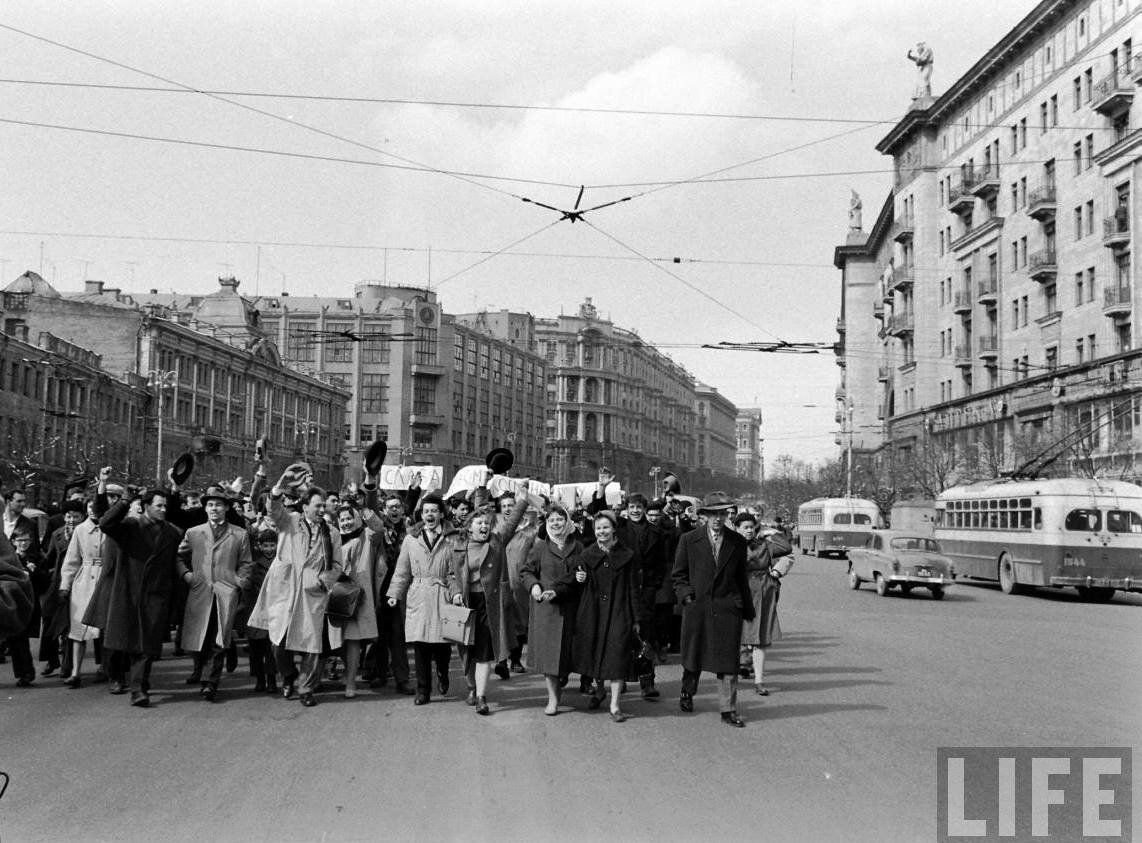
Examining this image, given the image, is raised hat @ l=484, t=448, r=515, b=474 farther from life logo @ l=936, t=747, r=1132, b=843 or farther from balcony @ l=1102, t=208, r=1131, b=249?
balcony @ l=1102, t=208, r=1131, b=249

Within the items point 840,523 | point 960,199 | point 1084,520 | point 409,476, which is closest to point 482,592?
point 1084,520

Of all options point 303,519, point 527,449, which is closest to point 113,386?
point 303,519

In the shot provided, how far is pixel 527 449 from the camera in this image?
5113 inches

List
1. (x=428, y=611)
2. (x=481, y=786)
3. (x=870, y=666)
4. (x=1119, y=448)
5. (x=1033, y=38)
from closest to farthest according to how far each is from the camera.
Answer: (x=481, y=786)
(x=428, y=611)
(x=870, y=666)
(x=1119, y=448)
(x=1033, y=38)

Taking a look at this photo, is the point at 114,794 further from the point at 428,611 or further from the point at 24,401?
the point at 24,401

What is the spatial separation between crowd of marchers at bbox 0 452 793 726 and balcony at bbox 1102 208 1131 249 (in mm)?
38859

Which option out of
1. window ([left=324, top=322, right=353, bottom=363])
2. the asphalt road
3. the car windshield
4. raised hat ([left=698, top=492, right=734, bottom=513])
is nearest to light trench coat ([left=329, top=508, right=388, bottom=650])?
the asphalt road

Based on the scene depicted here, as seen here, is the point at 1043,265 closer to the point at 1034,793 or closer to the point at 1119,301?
the point at 1119,301

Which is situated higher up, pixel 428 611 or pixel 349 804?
pixel 428 611

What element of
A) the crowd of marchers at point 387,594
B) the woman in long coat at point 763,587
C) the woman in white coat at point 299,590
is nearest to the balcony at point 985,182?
the woman in long coat at point 763,587

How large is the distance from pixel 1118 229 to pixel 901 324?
2723 centimetres

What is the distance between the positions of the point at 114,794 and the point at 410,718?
2989mm

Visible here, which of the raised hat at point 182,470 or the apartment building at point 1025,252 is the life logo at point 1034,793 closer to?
the raised hat at point 182,470

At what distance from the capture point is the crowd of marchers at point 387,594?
9.80 m
